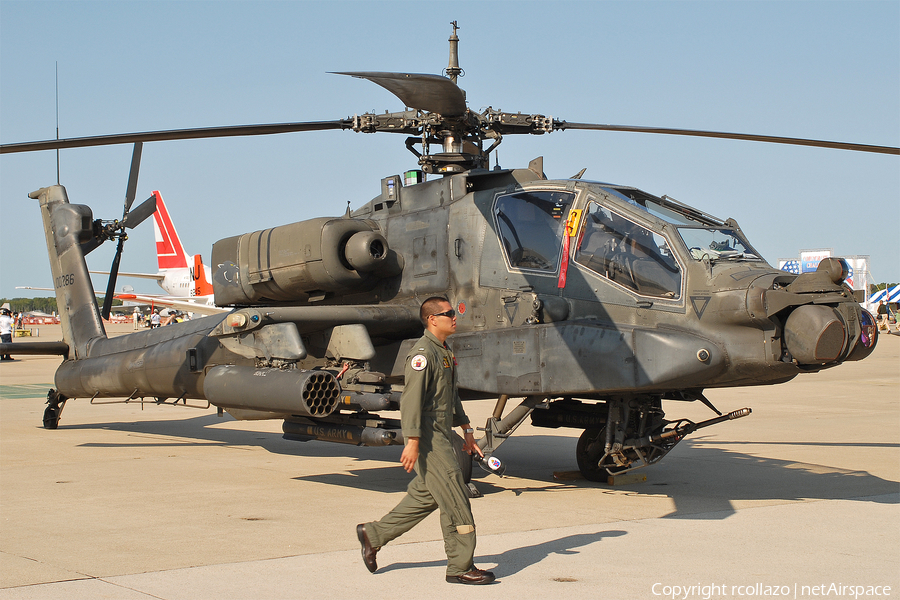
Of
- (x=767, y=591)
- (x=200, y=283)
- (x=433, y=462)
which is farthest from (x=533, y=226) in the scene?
(x=200, y=283)

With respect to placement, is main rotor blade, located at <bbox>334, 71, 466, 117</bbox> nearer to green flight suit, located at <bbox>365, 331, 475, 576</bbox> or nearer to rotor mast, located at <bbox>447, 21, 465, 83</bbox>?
rotor mast, located at <bbox>447, 21, 465, 83</bbox>

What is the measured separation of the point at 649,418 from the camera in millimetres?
8398

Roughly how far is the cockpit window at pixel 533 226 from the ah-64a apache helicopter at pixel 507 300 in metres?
0.01

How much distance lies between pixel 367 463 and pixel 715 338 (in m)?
5.03

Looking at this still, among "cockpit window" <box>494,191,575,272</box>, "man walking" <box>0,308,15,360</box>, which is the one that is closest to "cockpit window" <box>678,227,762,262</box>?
"cockpit window" <box>494,191,575,272</box>

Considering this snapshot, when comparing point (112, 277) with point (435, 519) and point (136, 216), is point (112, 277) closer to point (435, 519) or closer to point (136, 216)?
point (136, 216)

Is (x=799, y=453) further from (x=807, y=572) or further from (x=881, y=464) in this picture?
(x=807, y=572)

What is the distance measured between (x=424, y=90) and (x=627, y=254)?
2.31 meters

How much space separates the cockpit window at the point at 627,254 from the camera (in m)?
7.54

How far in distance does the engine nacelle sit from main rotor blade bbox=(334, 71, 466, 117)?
71.0 inches

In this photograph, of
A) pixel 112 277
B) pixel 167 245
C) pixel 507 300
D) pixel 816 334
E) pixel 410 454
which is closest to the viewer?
pixel 410 454

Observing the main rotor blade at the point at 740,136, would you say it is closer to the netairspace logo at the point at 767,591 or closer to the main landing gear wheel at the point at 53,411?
the netairspace logo at the point at 767,591

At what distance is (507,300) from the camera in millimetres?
8414

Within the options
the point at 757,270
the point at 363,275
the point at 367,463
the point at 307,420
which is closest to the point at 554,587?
the point at 757,270
